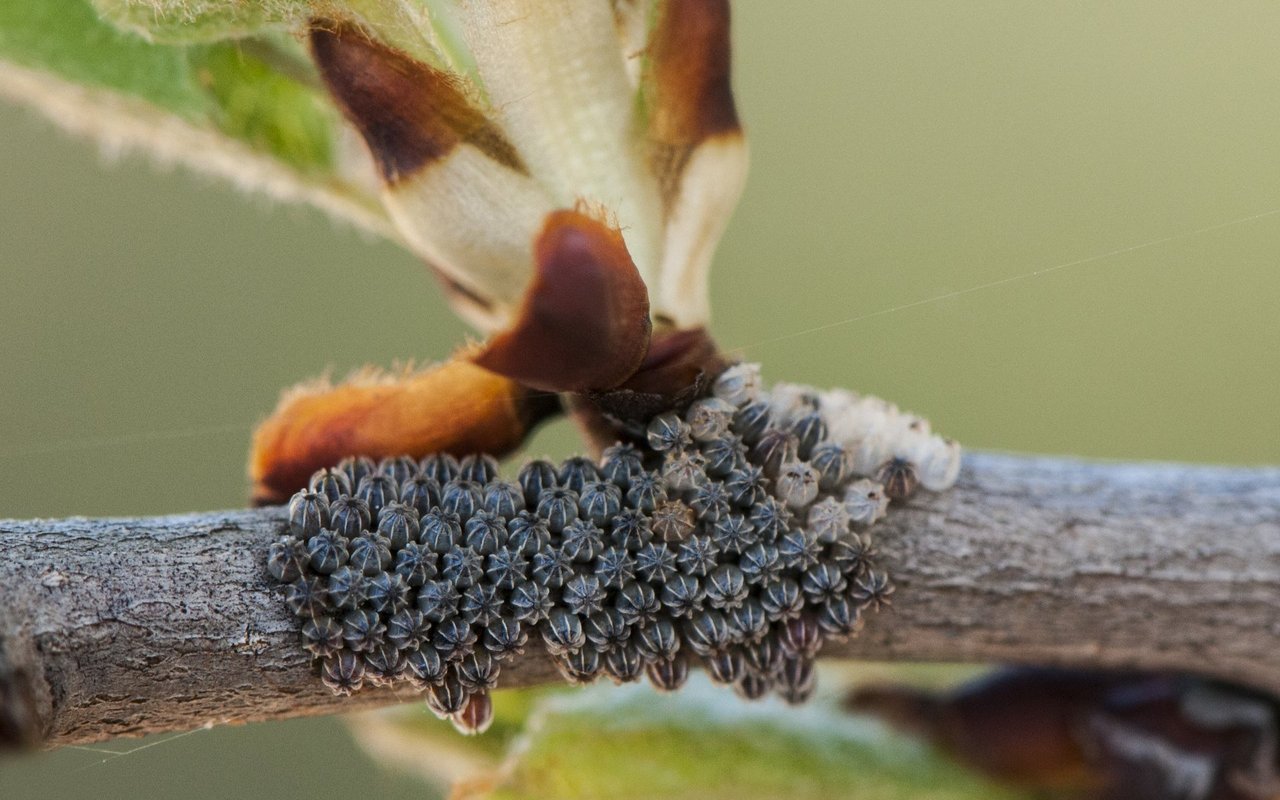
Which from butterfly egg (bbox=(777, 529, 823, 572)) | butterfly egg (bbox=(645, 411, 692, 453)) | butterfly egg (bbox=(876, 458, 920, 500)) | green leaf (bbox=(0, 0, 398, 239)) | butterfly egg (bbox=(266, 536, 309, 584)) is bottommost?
butterfly egg (bbox=(266, 536, 309, 584))

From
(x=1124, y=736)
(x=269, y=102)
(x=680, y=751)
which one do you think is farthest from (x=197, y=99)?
(x=1124, y=736)

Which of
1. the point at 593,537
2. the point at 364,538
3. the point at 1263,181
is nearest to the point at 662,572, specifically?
the point at 593,537

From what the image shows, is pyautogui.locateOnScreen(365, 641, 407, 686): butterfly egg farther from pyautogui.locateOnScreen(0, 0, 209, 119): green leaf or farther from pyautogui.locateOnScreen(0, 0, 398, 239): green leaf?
pyautogui.locateOnScreen(0, 0, 209, 119): green leaf

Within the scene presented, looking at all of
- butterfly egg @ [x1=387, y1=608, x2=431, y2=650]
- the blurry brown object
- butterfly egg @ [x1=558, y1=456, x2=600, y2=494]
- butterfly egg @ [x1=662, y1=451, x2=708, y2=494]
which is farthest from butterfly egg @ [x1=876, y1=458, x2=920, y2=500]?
butterfly egg @ [x1=387, y1=608, x2=431, y2=650]

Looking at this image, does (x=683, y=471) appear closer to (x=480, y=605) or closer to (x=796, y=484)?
(x=796, y=484)

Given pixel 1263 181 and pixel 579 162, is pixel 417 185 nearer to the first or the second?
pixel 579 162

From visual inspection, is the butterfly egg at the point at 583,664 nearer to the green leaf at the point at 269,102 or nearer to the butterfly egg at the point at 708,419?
the butterfly egg at the point at 708,419
